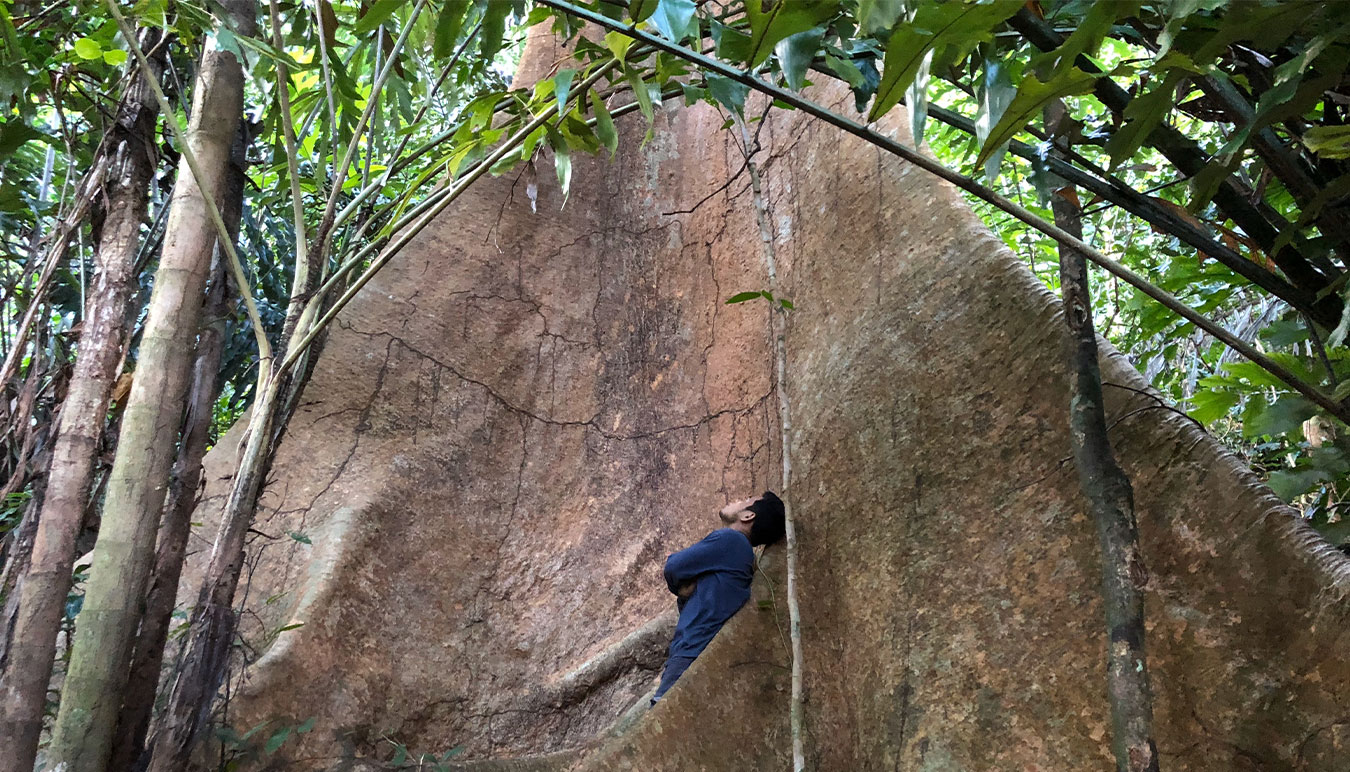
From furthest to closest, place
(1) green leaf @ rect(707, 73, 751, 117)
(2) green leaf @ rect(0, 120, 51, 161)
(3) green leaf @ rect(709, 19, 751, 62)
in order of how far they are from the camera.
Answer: (2) green leaf @ rect(0, 120, 51, 161)
(1) green leaf @ rect(707, 73, 751, 117)
(3) green leaf @ rect(709, 19, 751, 62)

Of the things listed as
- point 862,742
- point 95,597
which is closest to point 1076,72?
point 862,742

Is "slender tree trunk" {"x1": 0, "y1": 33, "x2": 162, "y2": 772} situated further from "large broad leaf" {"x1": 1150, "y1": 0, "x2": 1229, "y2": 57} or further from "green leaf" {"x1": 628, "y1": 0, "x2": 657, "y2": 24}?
"large broad leaf" {"x1": 1150, "y1": 0, "x2": 1229, "y2": 57}

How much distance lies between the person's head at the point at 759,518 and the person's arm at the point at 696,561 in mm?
101

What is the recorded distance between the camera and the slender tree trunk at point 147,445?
1672 millimetres

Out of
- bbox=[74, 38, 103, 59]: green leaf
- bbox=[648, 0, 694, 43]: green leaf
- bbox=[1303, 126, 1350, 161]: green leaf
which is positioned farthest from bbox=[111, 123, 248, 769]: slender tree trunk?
bbox=[1303, 126, 1350, 161]: green leaf

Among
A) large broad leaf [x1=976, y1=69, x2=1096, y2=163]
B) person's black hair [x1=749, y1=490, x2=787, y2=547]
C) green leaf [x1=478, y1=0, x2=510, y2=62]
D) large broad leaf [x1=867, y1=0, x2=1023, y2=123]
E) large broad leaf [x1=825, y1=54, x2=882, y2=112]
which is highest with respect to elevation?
green leaf [x1=478, y1=0, x2=510, y2=62]

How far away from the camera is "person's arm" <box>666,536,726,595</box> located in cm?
282

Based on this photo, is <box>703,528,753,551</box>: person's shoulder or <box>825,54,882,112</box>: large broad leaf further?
<box>703,528,753,551</box>: person's shoulder

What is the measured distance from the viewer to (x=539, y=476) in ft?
11.9

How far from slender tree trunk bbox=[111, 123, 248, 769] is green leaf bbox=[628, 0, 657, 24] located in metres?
1.39

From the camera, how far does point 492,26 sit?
170cm

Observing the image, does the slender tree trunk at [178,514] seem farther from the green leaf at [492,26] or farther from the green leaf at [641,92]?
the green leaf at [641,92]

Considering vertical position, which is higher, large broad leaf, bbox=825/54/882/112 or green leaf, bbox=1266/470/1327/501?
large broad leaf, bbox=825/54/882/112

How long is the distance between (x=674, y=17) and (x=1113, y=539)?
1069 mm
